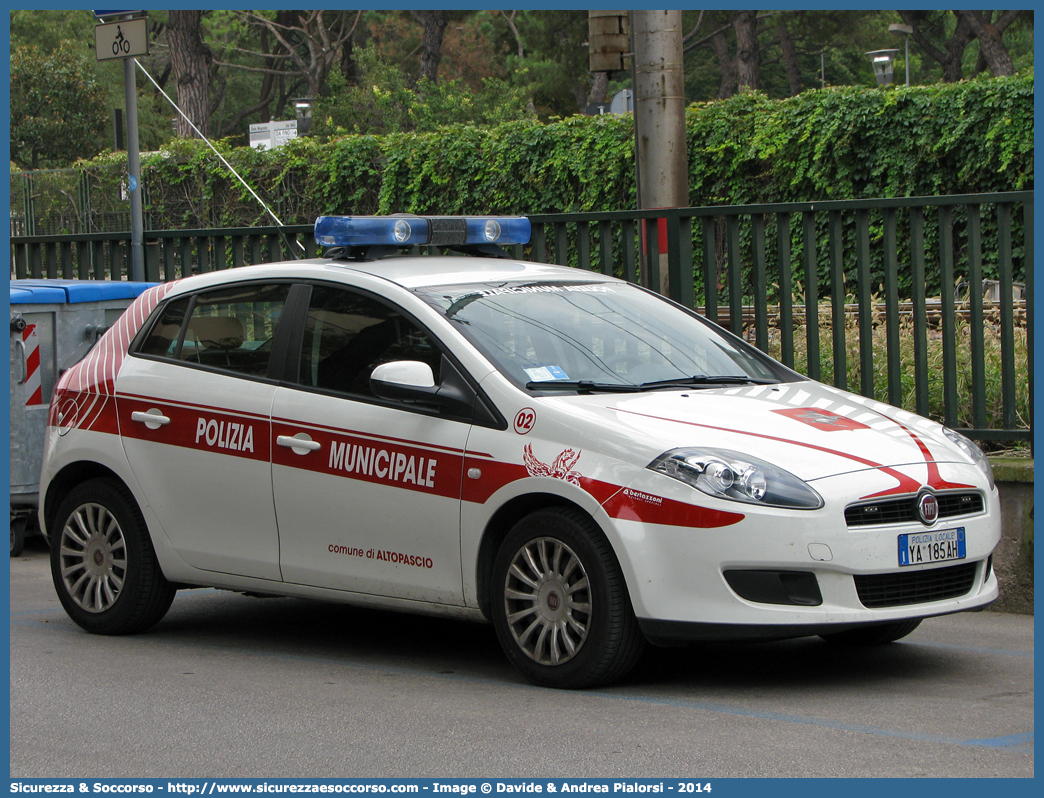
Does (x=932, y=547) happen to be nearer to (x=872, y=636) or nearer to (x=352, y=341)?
(x=872, y=636)

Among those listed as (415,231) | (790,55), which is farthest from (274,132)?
(415,231)

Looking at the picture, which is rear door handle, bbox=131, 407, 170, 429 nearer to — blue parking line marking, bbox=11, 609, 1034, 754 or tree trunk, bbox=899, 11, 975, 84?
blue parking line marking, bbox=11, 609, 1034, 754

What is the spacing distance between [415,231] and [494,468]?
5.72 ft

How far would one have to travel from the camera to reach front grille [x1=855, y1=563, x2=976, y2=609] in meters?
5.30

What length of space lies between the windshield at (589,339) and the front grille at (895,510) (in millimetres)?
1116

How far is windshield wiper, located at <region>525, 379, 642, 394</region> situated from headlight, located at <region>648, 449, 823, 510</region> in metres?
0.67

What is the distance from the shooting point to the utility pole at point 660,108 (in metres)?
9.50

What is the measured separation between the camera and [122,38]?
1090 cm

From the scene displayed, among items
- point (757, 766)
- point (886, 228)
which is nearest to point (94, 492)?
point (757, 766)

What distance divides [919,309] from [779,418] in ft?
9.20

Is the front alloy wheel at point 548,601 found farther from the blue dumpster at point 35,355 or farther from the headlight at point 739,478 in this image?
the blue dumpster at point 35,355

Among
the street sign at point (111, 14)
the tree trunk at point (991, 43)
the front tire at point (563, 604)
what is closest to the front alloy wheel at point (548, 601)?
the front tire at point (563, 604)

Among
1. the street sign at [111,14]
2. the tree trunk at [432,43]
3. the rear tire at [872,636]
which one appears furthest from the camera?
the tree trunk at [432,43]

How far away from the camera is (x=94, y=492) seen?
6980 mm
